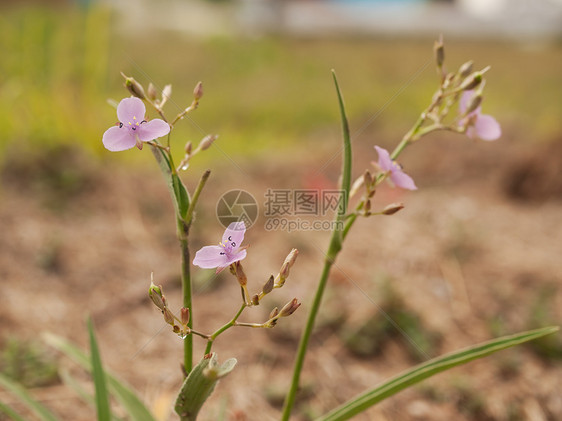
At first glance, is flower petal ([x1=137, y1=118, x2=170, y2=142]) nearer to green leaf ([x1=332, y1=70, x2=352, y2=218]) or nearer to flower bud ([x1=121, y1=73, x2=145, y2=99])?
flower bud ([x1=121, y1=73, x2=145, y2=99])

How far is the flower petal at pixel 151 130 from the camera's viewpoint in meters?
0.69

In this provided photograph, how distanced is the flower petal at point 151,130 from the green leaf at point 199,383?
291 millimetres

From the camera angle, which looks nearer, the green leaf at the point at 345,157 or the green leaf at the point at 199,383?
the green leaf at the point at 199,383

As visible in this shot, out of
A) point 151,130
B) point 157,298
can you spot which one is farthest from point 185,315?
point 151,130

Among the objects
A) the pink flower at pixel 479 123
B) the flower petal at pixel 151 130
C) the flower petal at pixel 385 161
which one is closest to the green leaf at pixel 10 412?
the flower petal at pixel 151 130

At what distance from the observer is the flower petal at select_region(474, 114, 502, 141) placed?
901mm

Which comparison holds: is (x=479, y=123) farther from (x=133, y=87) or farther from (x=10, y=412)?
(x=10, y=412)

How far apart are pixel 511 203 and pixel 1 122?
2.88 metres

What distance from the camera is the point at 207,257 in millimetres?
688

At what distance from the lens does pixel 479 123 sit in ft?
3.00

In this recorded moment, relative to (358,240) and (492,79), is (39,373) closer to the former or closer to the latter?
(358,240)

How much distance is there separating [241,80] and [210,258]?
6493 mm

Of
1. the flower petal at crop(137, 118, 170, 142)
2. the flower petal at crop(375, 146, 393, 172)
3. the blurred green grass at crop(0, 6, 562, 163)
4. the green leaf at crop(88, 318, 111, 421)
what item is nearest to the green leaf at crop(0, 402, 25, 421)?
the green leaf at crop(88, 318, 111, 421)

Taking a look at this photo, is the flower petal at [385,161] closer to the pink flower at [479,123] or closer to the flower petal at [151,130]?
the pink flower at [479,123]
